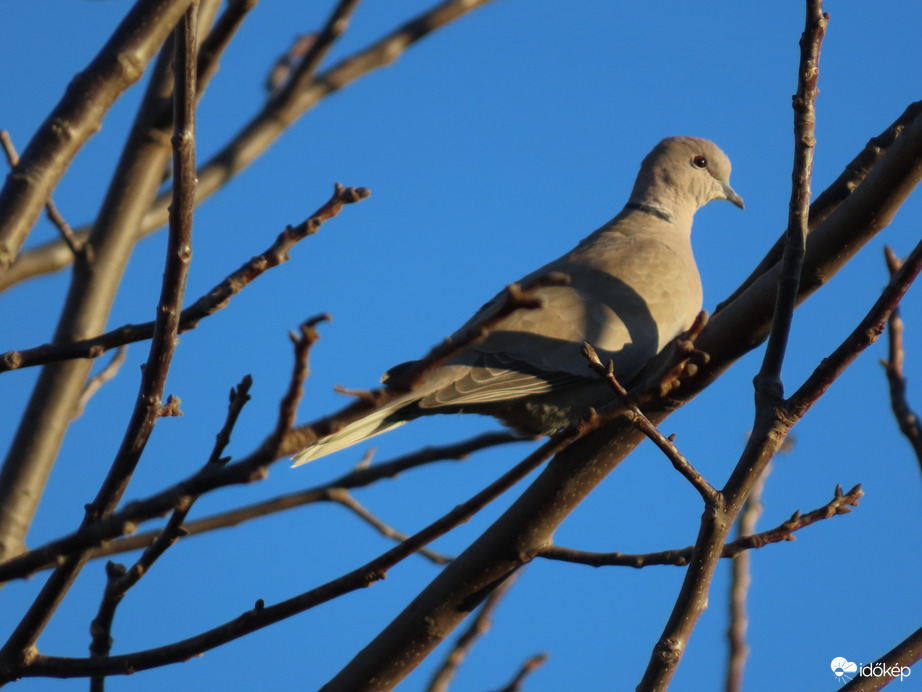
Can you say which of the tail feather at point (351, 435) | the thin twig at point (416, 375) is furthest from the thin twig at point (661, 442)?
the tail feather at point (351, 435)

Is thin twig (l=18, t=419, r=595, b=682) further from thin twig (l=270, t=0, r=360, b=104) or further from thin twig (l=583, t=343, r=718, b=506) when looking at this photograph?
thin twig (l=270, t=0, r=360, b=104)

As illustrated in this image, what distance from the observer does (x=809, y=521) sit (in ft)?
8.85

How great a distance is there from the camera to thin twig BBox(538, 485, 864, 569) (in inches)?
105

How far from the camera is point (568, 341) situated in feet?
13.3

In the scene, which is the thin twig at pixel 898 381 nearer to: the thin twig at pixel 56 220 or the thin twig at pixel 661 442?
the thin twig at pixel 661 442

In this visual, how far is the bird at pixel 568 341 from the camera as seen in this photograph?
3.77 metres

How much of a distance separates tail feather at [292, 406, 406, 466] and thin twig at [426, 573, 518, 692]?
2.23 ft

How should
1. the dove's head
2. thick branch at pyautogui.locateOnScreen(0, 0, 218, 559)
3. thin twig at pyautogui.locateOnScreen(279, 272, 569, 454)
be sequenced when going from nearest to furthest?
thin twig at pyautogui.locateOnScreen(279, 272, 569, 454) → thick branch at pyautogui.locateOnScreen(0, 0, 218, 559) → the dove's head

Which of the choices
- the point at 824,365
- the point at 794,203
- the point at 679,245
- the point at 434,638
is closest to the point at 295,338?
the point at 824,365

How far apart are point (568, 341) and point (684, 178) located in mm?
1996

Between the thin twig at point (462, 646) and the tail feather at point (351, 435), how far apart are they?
68cm

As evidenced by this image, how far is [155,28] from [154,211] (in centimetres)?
150

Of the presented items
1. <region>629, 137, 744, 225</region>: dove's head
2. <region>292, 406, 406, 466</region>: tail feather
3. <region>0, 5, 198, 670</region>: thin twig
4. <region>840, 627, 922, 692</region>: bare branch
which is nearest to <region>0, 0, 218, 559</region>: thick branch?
<region>292, 406, 406, 466</region>: tail feather

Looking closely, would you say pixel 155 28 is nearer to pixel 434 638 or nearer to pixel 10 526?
pixel 10 526
